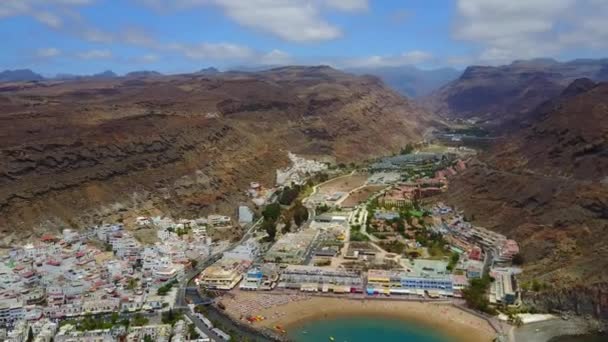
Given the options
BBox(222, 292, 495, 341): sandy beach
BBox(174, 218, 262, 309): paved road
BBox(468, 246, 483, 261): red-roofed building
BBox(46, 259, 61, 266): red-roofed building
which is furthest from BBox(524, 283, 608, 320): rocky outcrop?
BBox(46, 259, 61, 266): red-roofed building

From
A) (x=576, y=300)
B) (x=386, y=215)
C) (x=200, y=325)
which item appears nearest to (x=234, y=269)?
(x=200, y=325)

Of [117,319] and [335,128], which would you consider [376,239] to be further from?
[335,128]

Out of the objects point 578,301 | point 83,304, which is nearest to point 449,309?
point 578,301

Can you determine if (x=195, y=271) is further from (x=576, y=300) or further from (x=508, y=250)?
(x=576, y=300)

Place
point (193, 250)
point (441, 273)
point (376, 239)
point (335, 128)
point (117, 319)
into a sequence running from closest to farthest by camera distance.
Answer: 1. point (117, 319)
2. point (441, 273)
3. point (193, 250)
4. point (376, 239)
5. point (335, 128)

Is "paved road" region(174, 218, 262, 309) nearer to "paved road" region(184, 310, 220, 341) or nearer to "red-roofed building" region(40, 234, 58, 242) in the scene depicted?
"paved road" region(184, 310, 220, 341)

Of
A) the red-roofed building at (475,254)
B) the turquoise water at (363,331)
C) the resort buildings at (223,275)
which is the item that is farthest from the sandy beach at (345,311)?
the red-roofed building at (475,254)
